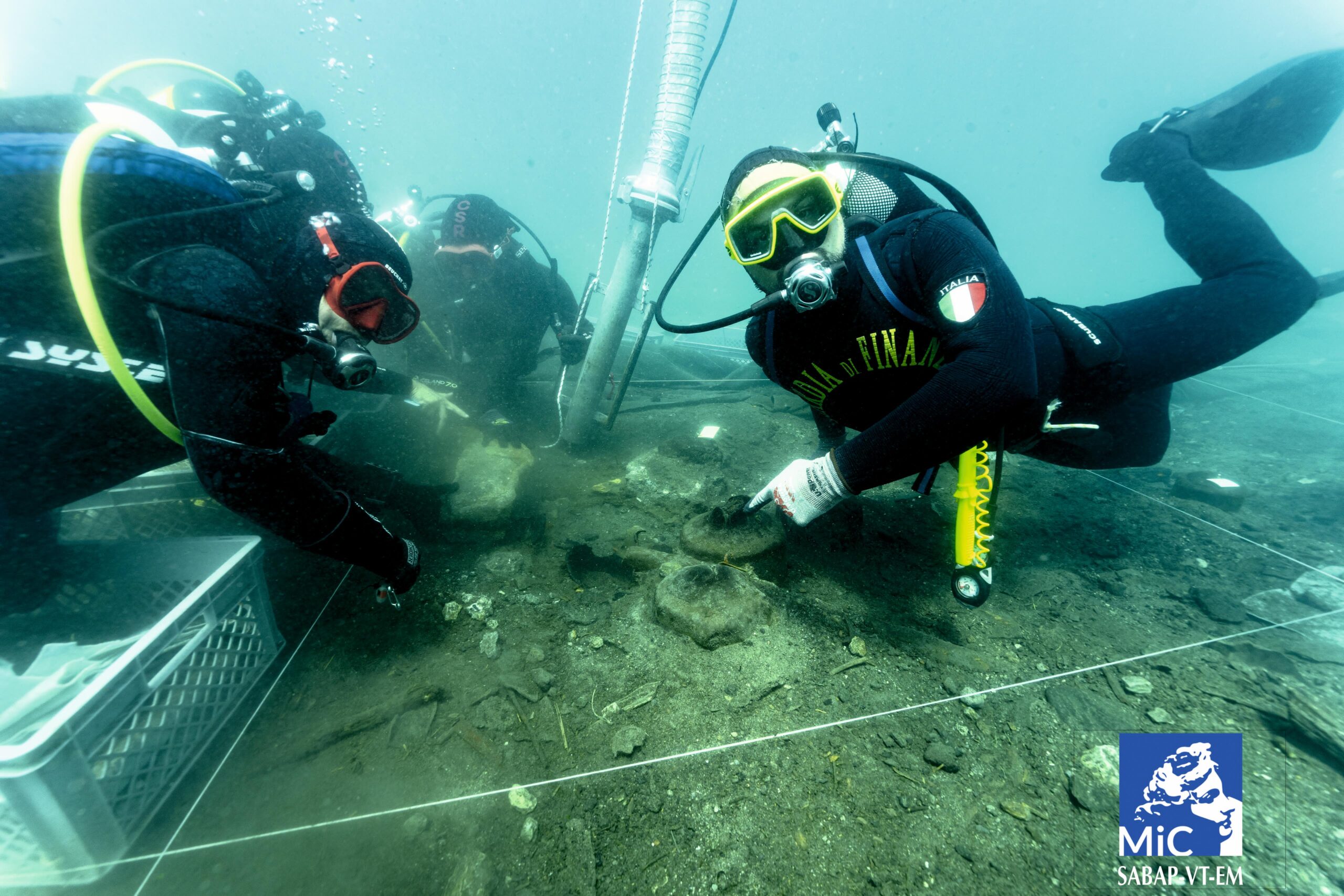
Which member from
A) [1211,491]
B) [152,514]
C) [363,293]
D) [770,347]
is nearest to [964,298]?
[770,347]

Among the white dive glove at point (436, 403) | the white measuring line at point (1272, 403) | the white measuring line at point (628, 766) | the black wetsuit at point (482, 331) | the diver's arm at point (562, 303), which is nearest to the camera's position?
the white measuring line at point (628, 766)

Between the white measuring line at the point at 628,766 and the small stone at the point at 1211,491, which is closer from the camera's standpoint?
the white measuring line at the point at 628,766

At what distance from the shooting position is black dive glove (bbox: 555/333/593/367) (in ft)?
17.7

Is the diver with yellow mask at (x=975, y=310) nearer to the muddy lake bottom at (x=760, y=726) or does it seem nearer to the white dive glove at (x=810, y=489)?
the white dive glove at (x=810, y=489)

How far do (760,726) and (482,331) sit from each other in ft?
16.2

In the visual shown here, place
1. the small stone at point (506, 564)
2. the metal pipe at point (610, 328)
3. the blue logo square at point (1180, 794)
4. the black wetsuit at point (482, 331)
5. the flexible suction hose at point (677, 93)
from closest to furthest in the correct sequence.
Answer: the blue logo square at point (1180, 794) < the small stone at point (506, 564) < the flexible suction hose at point (677, 93) < the metal pipe at point (610, 328) < the black wetsuit at point (482, 331)

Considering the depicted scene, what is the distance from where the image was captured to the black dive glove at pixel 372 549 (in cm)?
201

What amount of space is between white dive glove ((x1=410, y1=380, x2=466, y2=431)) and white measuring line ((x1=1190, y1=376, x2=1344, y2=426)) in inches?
403

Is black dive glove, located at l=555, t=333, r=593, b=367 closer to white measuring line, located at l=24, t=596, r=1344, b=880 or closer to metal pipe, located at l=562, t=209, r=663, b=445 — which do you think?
metal pipe, located at l=562, t=209, r=663, b=445

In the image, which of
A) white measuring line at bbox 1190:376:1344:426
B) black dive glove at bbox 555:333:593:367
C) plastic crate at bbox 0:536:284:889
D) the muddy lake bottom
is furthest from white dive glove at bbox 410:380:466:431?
white measuring line at bbox 1190:376:1344:426

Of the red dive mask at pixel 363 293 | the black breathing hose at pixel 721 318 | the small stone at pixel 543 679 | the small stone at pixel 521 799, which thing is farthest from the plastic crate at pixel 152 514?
the black breathing hose at pixel 721 318

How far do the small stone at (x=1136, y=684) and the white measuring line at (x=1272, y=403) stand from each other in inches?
298

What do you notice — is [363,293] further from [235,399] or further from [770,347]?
[770,347]

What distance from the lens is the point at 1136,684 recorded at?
6.75ft
